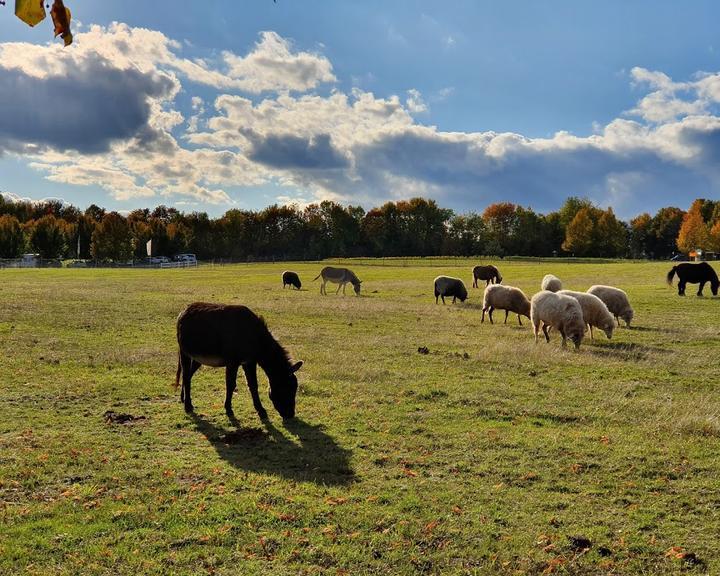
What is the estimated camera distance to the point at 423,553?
520 centimetres

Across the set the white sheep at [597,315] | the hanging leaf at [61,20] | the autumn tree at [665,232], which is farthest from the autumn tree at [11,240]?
the autumn tree at [665,232]

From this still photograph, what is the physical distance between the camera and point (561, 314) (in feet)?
54.5

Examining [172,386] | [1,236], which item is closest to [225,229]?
[1,236]

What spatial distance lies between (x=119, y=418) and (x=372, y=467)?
467 centimetres

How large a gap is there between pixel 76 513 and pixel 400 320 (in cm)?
1807

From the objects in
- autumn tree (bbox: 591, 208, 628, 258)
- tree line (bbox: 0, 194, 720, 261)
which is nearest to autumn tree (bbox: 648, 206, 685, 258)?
tree line (bbox: 0, 194, 720, 261)

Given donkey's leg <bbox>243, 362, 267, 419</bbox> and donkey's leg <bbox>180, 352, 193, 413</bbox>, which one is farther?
donkey's leg <bbox>180, 352, 193, 413</bbox>

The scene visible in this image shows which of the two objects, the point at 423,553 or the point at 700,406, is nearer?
the point at 423,553

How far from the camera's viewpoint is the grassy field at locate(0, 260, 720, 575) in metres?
5.20

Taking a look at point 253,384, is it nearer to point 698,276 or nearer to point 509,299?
point 509,299

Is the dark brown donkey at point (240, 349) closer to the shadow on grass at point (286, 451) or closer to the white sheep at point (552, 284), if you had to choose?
the shadow on grass at point (286, 451)

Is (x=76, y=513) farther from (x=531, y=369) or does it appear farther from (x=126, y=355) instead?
(x=531, y=369)

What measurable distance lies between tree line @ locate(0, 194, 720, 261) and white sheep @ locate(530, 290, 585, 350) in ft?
346

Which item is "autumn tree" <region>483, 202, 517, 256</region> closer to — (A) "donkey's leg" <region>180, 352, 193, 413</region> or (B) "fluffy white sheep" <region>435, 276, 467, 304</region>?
(B) "fluffy white sheep" <region>435, 276, 467, 304</region>
